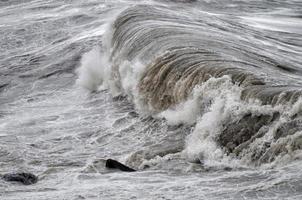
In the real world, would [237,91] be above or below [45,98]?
above

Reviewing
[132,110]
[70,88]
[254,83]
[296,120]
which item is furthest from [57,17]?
[296,120]

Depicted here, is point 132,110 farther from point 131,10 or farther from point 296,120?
point 131,10

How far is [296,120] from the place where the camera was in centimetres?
918

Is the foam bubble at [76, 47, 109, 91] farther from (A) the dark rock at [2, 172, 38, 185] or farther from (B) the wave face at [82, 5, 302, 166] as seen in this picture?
(A) the dark rock at [2, 172, 38, 185]

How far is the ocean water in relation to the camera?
8.54 meters

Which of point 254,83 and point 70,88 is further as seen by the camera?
point 70,88

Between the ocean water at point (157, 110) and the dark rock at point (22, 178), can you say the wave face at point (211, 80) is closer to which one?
the ocean water at point (157, 110)

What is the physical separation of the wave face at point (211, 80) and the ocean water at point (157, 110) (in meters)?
0.02

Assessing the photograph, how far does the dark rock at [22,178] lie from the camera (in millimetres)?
9008

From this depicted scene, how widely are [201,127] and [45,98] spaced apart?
A: 510 cm

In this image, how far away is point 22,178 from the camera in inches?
356

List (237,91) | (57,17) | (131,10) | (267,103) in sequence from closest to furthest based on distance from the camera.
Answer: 1. (267,103)
2. (237,91)
3. (131,10)
4. (57,17)

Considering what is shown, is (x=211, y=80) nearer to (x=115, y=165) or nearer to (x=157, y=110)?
(x=157, y=110)

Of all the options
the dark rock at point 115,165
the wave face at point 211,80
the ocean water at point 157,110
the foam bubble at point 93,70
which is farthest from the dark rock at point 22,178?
the foam bubble at point 93,70
